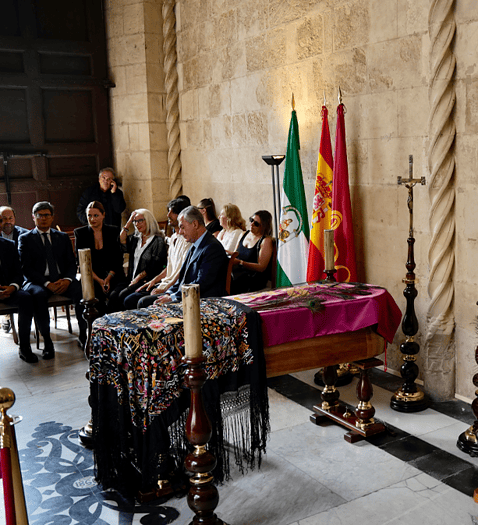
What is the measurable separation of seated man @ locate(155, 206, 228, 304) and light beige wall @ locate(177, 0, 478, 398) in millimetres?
1424

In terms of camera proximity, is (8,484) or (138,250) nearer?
(8,484)

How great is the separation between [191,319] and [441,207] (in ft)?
7.97

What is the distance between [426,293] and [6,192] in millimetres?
5277

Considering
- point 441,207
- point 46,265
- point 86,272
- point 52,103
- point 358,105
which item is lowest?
point 46,265

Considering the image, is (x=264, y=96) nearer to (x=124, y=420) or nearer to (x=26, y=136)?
(x=26, y=136)

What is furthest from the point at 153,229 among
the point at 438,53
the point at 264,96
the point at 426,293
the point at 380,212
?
the point at 438,53

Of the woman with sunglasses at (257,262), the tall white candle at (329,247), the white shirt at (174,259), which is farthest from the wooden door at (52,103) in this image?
the tall white candle at (329,247)

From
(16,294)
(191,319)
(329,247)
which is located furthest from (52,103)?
(191,319)

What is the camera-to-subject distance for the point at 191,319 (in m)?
2.63

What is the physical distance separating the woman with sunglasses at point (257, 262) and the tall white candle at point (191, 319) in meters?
2.73

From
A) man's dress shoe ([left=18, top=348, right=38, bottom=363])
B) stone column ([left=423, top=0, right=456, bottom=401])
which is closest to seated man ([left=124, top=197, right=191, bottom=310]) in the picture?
man's dress shoe ([left=18, top=348, right=38, bottom=363])

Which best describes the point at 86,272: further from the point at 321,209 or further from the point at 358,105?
the point at 358,105

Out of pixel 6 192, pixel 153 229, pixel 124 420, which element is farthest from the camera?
pixel 6 192

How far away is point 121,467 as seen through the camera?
3.30 meters
